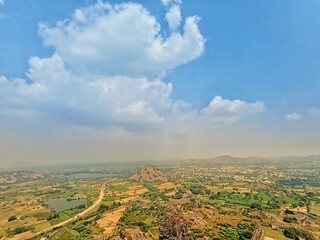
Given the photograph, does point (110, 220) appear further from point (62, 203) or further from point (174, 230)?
point (62, 203)

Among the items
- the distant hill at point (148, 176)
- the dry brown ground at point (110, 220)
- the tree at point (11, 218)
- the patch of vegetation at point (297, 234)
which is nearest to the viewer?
the patch of vegetation at point (297, 234)

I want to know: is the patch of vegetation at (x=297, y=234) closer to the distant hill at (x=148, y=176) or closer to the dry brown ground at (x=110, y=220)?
the dry brown ground at (x=110, y=220)

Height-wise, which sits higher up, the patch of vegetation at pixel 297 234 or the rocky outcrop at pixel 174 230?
the rocky outcrop at pixel 174 230

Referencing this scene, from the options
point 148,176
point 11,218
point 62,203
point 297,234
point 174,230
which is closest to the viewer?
point 174,230

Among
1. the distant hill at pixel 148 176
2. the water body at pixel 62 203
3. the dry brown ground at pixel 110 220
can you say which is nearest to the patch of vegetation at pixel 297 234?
the dry brown ground at pixel 110 220

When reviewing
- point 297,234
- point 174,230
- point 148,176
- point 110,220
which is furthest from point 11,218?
point 148,176

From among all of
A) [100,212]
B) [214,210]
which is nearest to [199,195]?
[214,210]

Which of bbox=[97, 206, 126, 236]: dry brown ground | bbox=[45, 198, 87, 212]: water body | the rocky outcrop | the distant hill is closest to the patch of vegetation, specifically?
the rocky outcrop

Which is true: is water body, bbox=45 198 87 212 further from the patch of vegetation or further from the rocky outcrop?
the patch of vegetation

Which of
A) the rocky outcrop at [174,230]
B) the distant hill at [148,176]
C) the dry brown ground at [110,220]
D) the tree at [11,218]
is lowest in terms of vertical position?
the tree at [11,218]
